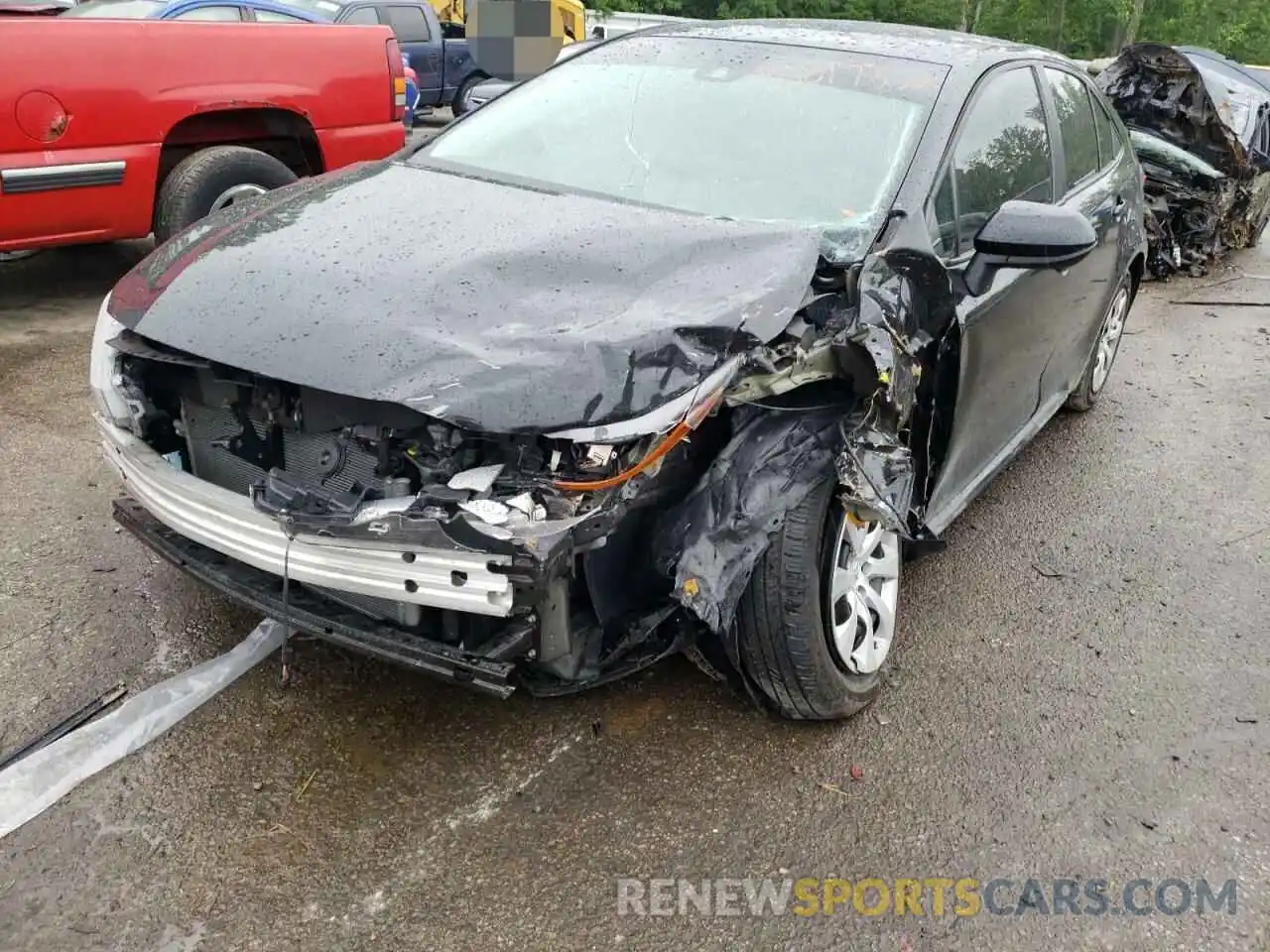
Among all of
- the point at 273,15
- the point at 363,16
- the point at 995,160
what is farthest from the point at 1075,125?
the point at 363,16

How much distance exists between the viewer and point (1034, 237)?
291 cm

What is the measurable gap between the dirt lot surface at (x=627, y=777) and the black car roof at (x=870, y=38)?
1.74m

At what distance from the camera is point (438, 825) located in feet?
7.96

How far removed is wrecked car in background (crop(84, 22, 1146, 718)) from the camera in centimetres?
221

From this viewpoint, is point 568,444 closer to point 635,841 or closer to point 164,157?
point 635,841

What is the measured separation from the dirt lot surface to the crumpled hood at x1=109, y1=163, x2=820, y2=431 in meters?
0.97

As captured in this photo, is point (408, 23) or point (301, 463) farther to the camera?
point (408, 23)

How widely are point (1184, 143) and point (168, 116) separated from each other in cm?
788

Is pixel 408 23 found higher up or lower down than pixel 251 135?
lower down

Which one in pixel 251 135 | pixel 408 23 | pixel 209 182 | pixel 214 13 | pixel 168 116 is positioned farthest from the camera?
pixel 408 23

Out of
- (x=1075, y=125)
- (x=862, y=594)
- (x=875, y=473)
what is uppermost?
(x=1075, y=125)

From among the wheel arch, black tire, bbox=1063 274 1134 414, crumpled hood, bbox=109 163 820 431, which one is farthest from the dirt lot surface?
the wheel arch

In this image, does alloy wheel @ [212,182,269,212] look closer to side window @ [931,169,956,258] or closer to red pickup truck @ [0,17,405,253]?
red pickup truck @ [0,17,405,253]

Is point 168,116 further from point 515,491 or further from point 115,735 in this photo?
point 515,491
